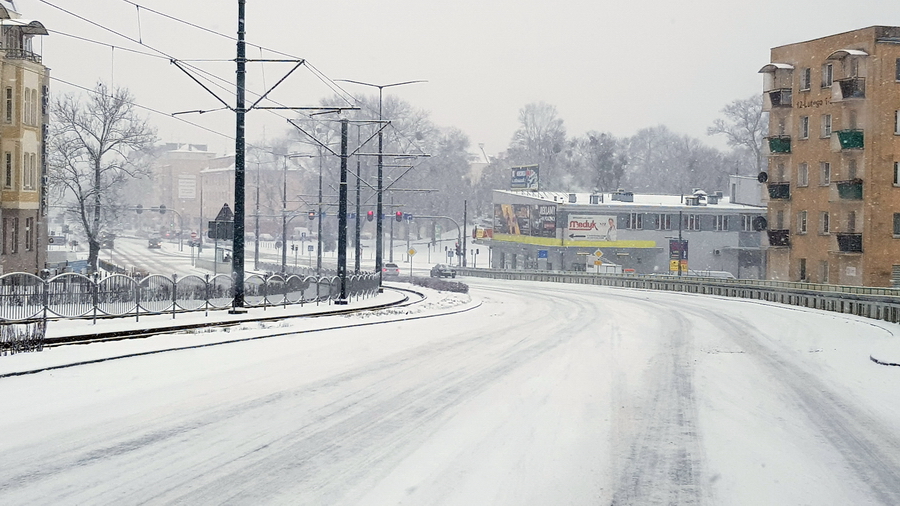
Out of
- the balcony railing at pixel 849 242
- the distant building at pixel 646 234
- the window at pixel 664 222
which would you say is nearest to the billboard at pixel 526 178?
the distant building at pixel 646 234

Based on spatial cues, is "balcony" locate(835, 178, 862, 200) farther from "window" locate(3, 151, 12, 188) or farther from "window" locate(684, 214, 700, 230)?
"window" locate(3, 151, 12, 188)

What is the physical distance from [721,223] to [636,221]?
27.8 ft

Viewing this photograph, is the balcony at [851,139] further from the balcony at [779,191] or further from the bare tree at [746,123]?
the bare tree at [746,123]

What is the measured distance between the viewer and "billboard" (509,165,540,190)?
9825 centimetres

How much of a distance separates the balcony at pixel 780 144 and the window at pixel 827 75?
568cm

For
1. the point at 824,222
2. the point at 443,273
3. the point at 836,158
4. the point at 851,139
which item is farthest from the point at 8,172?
the point at 824,222

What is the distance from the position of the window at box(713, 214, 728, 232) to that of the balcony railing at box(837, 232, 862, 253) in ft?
123

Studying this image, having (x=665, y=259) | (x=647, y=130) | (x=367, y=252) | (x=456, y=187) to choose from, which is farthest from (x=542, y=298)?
(x=647, y=130)

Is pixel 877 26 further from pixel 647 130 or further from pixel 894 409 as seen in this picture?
pixel 647 130

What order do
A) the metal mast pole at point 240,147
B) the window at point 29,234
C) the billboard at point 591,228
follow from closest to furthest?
the metal mast pole at point 240,147 → the window at point 29,234 → the billboard at point 591,228

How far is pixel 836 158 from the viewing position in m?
55.6

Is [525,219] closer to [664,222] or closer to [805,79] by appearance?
[664,222]

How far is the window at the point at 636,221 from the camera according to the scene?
298 feet

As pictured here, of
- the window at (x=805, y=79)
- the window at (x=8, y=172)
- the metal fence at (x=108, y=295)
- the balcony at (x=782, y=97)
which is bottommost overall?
the metal fence at (x=108, y=295)
